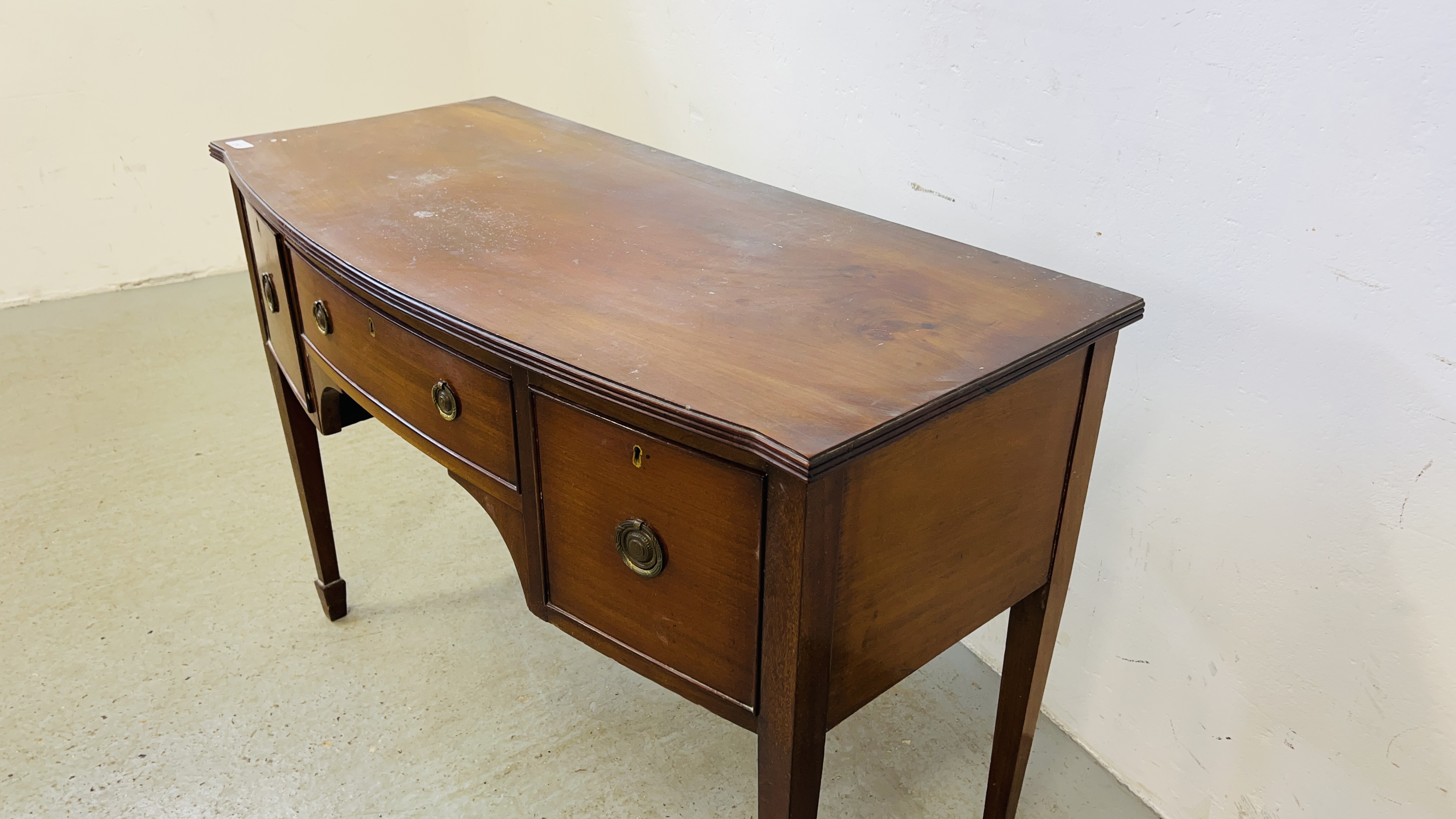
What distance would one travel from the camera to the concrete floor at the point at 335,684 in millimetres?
1580

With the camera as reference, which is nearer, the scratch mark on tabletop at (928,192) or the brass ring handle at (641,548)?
the brass ring handle at (641,548)

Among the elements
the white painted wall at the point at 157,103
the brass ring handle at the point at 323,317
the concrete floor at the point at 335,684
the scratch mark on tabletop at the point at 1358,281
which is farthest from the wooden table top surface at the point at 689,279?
the white painted wall at the point at 157,103

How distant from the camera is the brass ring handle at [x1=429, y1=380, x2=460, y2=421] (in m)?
1.15

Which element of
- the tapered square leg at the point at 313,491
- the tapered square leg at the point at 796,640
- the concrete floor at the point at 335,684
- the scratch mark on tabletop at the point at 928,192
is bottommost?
the concrete floor at the point at 335,684

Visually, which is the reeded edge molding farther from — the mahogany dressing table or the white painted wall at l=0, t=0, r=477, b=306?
the white painted wall at l=0, t=0, r=477, b=306

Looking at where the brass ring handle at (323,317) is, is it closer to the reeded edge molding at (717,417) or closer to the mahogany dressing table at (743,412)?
the mahogany dressing table at (743,412)

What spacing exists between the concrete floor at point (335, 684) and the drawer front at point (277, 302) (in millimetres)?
522

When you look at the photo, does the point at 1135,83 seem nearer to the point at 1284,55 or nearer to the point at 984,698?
the point at 1284,55

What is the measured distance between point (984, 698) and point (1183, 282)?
80cm

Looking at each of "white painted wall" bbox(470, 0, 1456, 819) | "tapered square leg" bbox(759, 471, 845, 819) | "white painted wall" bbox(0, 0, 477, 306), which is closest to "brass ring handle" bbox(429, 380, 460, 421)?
"tapered square leg" bbox(759, 471, 845, 819)

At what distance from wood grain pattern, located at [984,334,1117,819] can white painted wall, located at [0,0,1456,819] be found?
0.60 feet

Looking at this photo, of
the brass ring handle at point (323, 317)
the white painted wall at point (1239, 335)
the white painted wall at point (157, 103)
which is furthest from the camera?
the white painted wall at point (157, 103)

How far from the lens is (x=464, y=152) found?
163 centimetres

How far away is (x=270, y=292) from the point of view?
157cm
